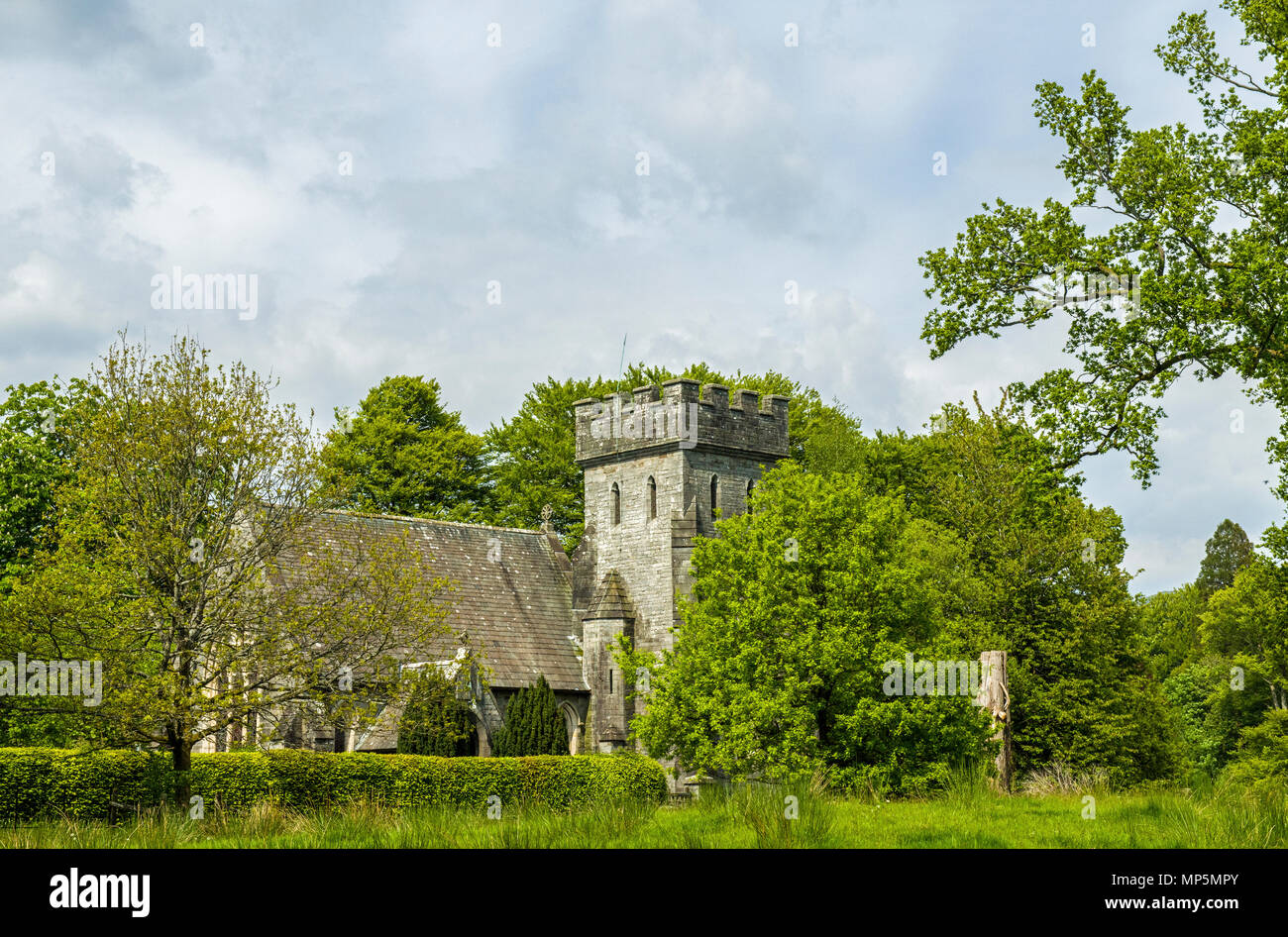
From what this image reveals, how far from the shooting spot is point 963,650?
34.3 metres

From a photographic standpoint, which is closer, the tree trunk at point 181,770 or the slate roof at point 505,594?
the tree trunk at point 181,770

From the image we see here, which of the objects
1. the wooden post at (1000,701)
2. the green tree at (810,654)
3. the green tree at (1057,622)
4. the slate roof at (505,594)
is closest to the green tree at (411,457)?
the slate roof at (505,594)

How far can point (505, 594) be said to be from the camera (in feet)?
129

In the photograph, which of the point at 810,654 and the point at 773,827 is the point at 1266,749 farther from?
the point at 773,827

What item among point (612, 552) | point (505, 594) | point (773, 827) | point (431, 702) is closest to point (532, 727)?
point (505, 594)

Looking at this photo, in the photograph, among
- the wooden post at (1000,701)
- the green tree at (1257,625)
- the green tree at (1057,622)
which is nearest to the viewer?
the wooden post at (1000,701)

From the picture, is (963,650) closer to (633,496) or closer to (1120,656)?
(1120,656)

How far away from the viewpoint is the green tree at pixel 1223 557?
84.3 metres

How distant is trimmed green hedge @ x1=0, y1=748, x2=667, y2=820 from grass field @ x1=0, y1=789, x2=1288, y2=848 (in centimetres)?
540

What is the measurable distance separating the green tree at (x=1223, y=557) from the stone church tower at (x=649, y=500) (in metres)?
55.4

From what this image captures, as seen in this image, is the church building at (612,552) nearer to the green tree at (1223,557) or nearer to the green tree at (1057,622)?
the green tree at (1057,622)

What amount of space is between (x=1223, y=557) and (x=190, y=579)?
77127mm
